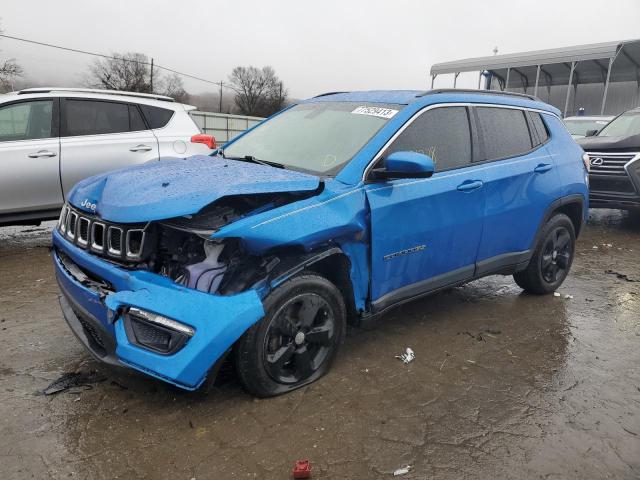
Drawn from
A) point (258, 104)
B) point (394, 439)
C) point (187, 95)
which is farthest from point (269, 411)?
point (258, 104)

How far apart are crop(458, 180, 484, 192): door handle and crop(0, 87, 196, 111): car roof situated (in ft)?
14.4

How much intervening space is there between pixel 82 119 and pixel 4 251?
175 cm

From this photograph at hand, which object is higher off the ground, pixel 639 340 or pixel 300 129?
pixel 300 129

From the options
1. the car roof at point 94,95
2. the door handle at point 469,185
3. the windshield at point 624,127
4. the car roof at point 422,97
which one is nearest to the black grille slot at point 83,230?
the car roof at point 422,97

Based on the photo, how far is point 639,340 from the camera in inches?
158

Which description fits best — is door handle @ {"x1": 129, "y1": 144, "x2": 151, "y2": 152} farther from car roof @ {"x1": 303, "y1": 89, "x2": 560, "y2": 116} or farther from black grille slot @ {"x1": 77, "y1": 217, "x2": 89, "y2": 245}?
black grille slot @ {"x1": 77, "y1": 217, "x2": 89, "y2": 245}

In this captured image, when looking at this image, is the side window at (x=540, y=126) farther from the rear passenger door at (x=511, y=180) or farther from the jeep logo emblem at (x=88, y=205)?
the jeep logo emblem at (x=88, y=205)

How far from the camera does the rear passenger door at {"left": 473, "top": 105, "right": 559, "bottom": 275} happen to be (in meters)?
3.93

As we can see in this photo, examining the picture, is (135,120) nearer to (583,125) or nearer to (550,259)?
(550,259)

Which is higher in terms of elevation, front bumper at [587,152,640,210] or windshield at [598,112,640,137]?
windshield at [598,112,640,137]

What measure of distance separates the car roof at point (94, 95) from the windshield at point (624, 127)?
742 centimetres

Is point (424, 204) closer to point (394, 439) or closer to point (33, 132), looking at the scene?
point (394, 439)

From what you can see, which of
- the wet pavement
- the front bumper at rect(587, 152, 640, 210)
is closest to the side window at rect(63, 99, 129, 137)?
the wet pavement

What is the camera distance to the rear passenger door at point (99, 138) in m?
5.75
